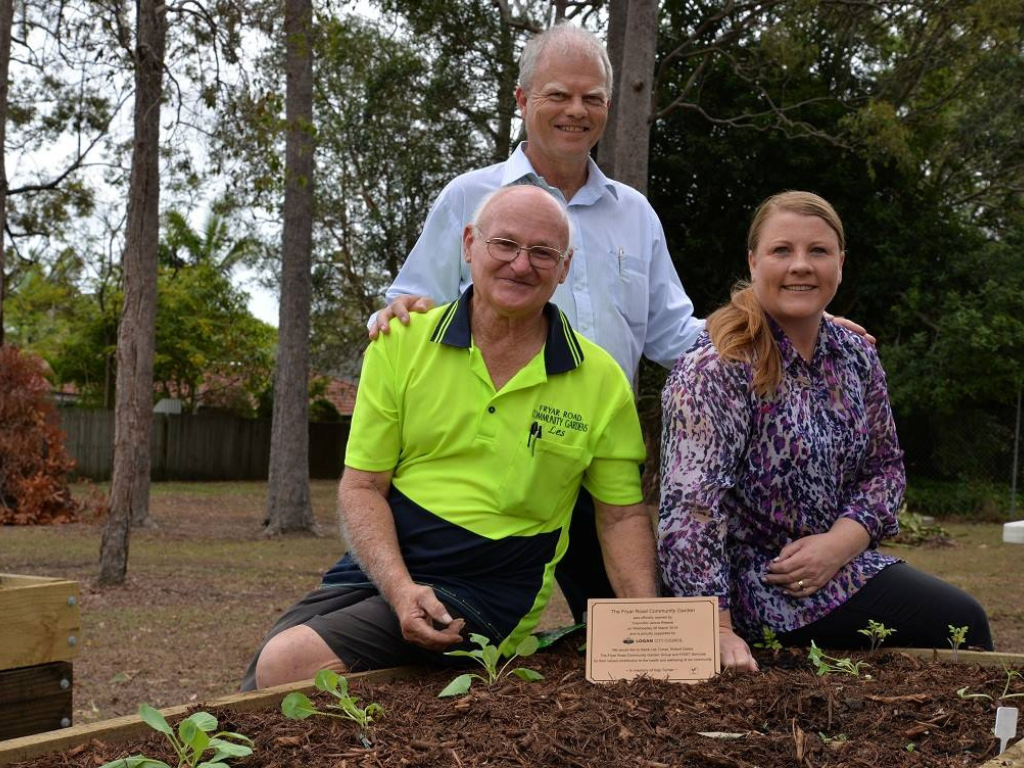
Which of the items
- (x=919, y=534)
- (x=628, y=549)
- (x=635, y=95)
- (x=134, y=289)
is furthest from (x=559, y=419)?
(x=919, y=534)

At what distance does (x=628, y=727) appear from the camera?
246 centimetres

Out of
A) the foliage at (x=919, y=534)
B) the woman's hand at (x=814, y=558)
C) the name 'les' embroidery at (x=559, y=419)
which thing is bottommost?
the foliage at (x=919, y=534)

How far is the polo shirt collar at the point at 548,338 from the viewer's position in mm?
3160

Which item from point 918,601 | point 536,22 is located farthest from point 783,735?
point 536,22

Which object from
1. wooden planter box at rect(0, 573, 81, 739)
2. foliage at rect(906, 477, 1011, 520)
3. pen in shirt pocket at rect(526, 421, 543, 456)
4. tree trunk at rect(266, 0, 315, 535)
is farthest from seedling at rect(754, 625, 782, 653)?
foliage at rect(906, 477, 1011, 520)

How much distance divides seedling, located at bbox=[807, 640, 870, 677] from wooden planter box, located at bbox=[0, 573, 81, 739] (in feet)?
6.09

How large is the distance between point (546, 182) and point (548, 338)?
0.63 metres

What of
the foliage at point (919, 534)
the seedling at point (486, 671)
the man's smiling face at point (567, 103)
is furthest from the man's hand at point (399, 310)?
the foliage at point (919, 534)

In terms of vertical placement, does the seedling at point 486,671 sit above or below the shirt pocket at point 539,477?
below

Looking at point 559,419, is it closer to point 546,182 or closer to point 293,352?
point 546,182

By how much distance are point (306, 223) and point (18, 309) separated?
77.9ft

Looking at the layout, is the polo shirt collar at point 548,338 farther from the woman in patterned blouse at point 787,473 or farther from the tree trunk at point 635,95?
the tree trunk at point 635,95

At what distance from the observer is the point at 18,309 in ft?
121

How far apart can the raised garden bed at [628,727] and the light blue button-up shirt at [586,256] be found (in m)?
1.12
